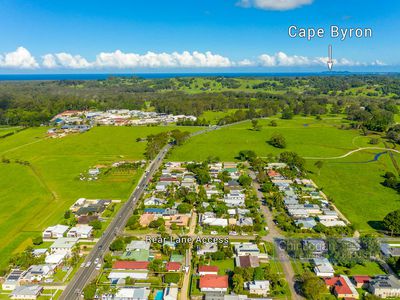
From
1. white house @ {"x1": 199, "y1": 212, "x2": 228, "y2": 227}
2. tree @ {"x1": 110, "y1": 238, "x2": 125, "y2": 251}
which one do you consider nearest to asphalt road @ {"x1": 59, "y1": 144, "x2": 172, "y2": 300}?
tree @ {"x1": 110, "y1": 238, "x2": 125, "y2": 251}

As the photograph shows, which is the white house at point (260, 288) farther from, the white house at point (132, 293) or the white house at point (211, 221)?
the white house at point (211, 221)

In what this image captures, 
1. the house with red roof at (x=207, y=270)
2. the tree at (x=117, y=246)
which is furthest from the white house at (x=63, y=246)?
the house with red roof at (x=207, y=270)

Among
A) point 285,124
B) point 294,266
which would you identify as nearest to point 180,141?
point 285,124

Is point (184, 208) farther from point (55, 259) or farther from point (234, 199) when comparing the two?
point (55, 259)

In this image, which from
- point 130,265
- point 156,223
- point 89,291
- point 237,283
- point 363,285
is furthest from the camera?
point 156,223

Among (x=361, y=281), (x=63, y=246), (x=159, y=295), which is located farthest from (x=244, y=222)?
(x=63, y=246)

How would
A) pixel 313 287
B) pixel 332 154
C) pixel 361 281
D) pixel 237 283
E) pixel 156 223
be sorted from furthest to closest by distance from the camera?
pixel 332 154, pixel 156 223, pixel 361 281, pixel 237 283, pixel 313 287

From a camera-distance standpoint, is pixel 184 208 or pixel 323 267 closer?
pixel 323 267

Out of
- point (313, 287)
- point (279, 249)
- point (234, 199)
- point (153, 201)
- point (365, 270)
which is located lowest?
point (365, 270)
